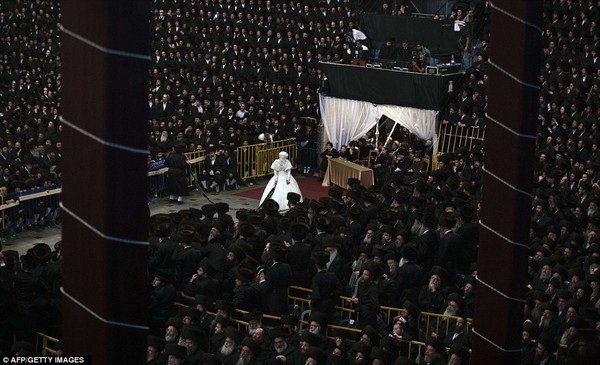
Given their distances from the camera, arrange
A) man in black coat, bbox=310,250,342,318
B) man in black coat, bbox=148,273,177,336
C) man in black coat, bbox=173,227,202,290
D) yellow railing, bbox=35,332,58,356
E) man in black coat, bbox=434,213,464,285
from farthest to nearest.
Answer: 1. man in black coat, bbox=434,213,464,285
2. man in black coat, bbox=173,227,202,290
3. man in black coat, bbox=148,273,177,336
4. man in black coat, bbox=310,250,342,318
5. yellow railing, bbox=35,332,58,356

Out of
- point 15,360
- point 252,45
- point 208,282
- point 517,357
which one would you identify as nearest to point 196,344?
point 208,282

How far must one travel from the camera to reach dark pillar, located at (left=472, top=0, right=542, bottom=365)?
7.22 m

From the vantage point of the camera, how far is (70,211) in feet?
15.9

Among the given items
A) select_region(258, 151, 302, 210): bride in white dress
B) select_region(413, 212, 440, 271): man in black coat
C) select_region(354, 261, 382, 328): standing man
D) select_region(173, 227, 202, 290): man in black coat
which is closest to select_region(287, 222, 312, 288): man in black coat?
select_region(354, 261, 382, 328): standing man

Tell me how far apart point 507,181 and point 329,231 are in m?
9.39

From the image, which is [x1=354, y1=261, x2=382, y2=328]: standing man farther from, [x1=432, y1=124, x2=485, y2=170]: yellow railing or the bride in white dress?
[x1=432, y1=124, x2=485, y2=170]: yellow railing

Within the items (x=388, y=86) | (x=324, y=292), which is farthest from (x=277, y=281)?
(x=388, y=86)

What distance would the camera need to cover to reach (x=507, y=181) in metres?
7.62

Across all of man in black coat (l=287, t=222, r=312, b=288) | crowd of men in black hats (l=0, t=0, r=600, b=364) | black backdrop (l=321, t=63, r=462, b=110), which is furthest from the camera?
black backdrop (l=321, t=63, r=462, b=110)

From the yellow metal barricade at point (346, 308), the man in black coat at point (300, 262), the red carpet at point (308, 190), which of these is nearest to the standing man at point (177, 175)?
the red carpet at point (308, 190)

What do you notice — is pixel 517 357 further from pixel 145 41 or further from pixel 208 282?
pixel 208 282

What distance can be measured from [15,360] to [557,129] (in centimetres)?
1983

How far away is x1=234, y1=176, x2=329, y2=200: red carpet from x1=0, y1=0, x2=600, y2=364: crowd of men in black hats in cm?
138

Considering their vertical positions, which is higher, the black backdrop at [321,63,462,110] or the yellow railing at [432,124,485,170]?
the black backdrop at [321,63,462,110]
